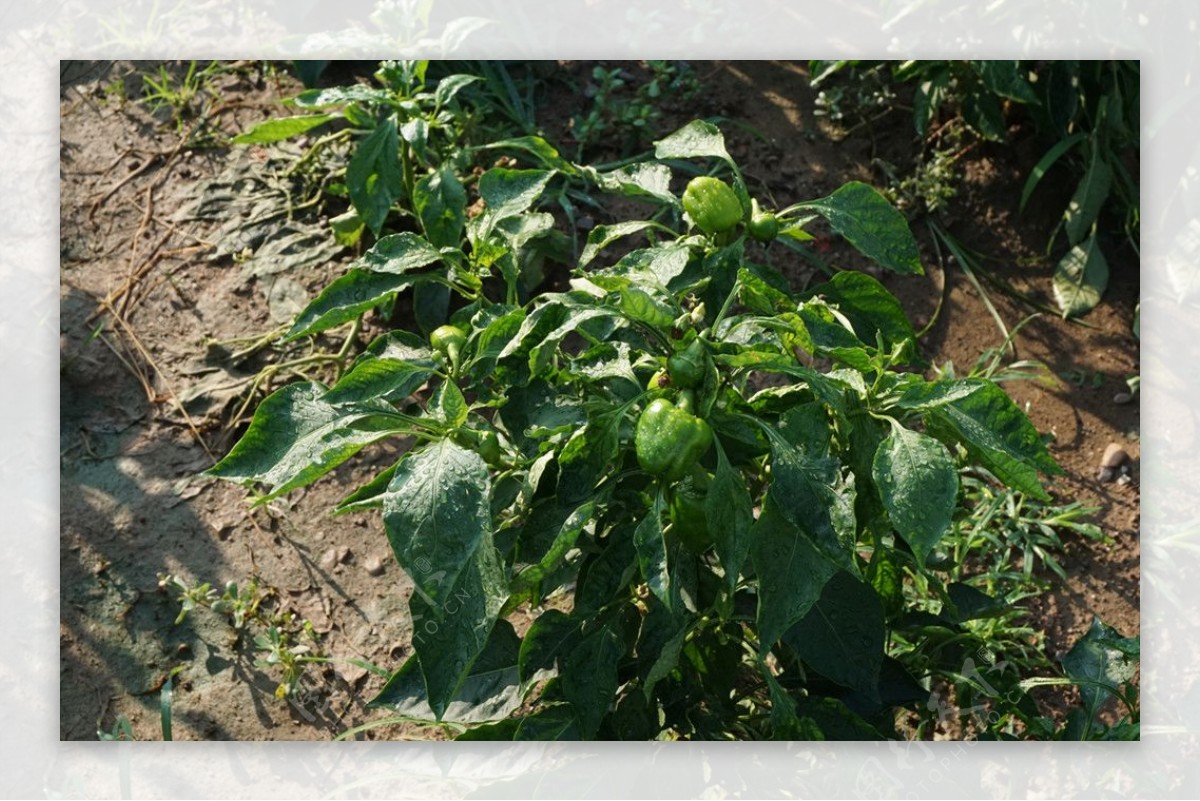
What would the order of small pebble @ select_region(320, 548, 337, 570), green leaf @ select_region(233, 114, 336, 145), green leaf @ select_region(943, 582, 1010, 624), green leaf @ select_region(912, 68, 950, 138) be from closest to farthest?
green leaf @ select_region(943, 582, 1010, 624) < green leaf @ select_region(233, 114, 336, 145) < small pebble @ select_region(320, 548, 337, 570) < green leaf @ select_region(912, 68, 950, 138)

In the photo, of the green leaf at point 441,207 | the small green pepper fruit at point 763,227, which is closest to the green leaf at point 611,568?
the small green pepper fruit at point 763,227

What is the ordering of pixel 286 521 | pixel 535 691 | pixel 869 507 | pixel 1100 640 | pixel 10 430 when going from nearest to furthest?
1. pixel 869 507
2. pixel 1100 640
3. pixel 10 430
4. pixel 535 691
5. pixel 286 521

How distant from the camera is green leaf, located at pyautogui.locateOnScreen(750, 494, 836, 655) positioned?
1.38 metres

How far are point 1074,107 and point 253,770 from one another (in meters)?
2.07

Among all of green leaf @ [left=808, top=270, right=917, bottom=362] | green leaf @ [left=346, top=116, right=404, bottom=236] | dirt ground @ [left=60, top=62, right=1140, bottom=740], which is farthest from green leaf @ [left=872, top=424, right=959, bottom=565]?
green leaf @ [left=346, top=116, right=404, bottom=236]

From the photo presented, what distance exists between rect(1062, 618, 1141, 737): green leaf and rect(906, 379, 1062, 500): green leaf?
429mm

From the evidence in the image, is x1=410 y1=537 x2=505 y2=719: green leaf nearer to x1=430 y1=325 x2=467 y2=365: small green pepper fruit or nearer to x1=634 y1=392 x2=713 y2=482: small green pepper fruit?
x1=634 y1=392 x2=713 y2=482: small green pepper fruit

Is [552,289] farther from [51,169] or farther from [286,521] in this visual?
[51,169]

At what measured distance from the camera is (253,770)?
2.00m

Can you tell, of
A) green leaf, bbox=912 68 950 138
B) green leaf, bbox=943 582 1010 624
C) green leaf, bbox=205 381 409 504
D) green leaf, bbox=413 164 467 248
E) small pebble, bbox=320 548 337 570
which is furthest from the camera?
green leaf, bbox=912 68 950 138

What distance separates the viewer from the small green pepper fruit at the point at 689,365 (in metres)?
1.35

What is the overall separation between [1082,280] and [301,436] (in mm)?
1872

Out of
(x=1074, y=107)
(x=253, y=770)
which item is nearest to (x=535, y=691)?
(x=253, y=770)

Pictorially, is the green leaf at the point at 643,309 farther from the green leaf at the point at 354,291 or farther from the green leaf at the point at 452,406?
the green leaf at the point at 354,291
